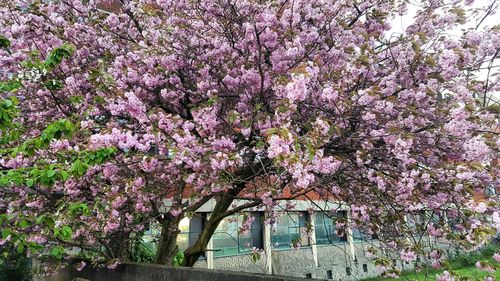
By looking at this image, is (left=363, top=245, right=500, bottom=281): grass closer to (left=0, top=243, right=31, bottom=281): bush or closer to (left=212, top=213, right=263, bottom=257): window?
(left=212, top=213, right=263, bottom=257): window

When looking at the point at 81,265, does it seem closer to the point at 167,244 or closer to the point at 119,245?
the point at 119,245

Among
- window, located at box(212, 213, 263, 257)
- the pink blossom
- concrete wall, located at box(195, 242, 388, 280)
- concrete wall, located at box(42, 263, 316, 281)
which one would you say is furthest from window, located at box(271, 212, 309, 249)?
the pink blossom

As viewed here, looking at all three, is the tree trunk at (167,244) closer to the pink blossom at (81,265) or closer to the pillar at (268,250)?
the pink blossom at (81,265)

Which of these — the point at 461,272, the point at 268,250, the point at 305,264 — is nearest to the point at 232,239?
the point at 268,250

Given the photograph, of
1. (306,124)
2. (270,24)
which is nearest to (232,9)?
(270,24)

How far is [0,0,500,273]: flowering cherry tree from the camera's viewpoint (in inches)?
181

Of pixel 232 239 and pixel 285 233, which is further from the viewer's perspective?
pixel 285 233

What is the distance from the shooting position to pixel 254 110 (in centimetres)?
517

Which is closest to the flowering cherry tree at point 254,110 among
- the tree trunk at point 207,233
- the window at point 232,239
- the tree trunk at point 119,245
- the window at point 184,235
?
the tree trunk at point 119,245

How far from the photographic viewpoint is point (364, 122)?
510 centimetres

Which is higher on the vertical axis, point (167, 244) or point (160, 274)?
point (167, 244)

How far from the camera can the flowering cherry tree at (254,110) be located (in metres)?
4.60

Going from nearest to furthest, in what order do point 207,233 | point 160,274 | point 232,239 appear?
point 160,274, point 207,233, point 232,239

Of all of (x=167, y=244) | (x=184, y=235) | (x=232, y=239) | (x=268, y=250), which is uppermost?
(x=184, y=235)
